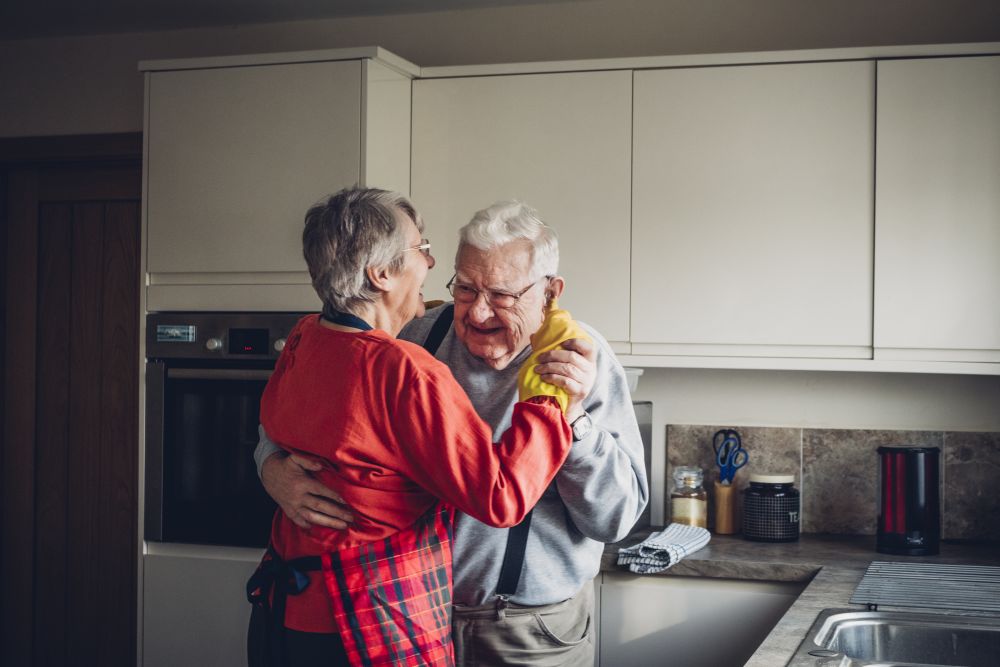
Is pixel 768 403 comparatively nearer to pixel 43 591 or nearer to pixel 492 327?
pixel 492 327

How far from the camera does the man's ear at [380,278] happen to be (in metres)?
1.45

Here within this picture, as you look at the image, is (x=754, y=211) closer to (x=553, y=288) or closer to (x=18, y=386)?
(x=553, y=288)

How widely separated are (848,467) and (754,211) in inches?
32.3

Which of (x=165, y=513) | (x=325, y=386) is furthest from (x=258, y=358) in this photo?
(x=325, y=386)

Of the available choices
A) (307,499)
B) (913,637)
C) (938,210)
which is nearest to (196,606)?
(307,499)

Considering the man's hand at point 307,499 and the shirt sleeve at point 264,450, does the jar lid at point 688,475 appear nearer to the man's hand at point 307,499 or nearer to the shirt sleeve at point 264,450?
the shirt sleeve at point 264,450

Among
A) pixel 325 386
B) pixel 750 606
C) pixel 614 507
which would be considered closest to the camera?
pixel 325 386

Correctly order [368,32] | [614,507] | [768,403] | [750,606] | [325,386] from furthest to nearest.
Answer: [368,32], [768,403], [750,606], [614,507], [325,386]

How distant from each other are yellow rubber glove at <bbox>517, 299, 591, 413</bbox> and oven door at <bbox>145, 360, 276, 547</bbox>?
1.44 meters

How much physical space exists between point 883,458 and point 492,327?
4.95 feet

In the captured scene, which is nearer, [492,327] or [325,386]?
[325,386]

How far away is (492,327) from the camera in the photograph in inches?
65.1

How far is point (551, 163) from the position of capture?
285 cm

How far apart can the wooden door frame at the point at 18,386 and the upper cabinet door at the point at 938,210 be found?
2.67 m
